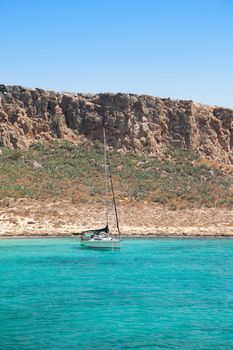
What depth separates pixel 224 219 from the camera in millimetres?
54781

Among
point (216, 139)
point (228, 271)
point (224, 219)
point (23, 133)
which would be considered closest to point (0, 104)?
point (23, 133)

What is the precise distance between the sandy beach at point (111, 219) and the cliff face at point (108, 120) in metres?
19.0

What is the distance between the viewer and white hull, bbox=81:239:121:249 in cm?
4238

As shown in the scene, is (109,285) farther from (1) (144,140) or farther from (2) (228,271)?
(1) (144,140)

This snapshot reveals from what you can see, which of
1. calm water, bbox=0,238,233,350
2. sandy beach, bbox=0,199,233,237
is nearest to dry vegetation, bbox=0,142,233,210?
sandy beach, bbox=0,199,233,237

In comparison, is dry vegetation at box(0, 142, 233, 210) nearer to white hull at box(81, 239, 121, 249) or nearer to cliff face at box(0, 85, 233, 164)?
cliff face at box(0, 85, 233, 164)

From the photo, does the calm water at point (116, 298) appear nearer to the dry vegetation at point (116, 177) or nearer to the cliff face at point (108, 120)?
the dry vegetation at point (116, 177)

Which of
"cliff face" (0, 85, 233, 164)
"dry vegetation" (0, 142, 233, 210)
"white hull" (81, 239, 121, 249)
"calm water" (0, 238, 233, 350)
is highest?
"cliff face" (0, 85, 233, 164)

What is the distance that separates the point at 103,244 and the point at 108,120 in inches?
1367

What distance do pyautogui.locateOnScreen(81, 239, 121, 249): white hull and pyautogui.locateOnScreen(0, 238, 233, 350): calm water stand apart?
753mm

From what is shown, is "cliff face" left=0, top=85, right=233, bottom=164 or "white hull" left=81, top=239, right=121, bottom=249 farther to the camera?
"cliff face" left=0, top=85, right=233, bottom=164

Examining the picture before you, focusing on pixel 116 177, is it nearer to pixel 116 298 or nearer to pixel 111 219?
pixel 111 219

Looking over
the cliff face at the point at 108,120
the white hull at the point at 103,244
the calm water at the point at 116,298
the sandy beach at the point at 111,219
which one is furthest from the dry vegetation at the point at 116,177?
the calm water at the point at 116,298

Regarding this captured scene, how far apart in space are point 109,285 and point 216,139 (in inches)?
2164
